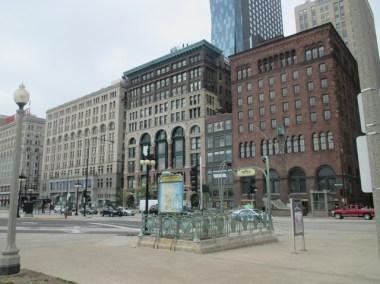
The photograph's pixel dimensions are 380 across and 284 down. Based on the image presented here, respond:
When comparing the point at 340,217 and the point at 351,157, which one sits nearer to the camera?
the point at 340,217

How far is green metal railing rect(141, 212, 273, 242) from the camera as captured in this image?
14473mm

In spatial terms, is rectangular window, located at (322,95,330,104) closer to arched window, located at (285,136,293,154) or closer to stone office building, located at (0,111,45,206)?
arched window, located at (285,136,293,154)

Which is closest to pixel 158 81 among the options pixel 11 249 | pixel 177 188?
pixel 177 188

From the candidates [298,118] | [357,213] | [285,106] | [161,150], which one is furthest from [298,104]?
[161,150]

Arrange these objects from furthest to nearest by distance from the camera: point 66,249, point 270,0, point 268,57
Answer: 1. point 270,0
2. point 268,57
3. point 66,249

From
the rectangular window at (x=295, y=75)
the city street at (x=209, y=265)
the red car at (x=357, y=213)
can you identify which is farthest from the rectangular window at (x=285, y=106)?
the city street at (x=209, y=265)

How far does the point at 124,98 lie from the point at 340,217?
9019 centimetres

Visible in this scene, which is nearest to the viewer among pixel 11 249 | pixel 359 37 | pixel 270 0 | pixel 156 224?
pixel 359 37

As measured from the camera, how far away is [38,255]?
1304cm

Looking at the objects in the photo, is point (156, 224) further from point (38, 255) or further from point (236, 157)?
point (236, 157)

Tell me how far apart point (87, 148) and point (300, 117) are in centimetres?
8114

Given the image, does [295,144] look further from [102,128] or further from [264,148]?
[102,128]

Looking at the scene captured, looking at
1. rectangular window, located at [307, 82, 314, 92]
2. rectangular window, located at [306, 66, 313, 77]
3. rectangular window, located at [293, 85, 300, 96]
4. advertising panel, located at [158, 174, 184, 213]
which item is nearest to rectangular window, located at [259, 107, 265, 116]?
rectangular window, located at [293, 85, 300, 96]

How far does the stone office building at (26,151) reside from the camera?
525ft
